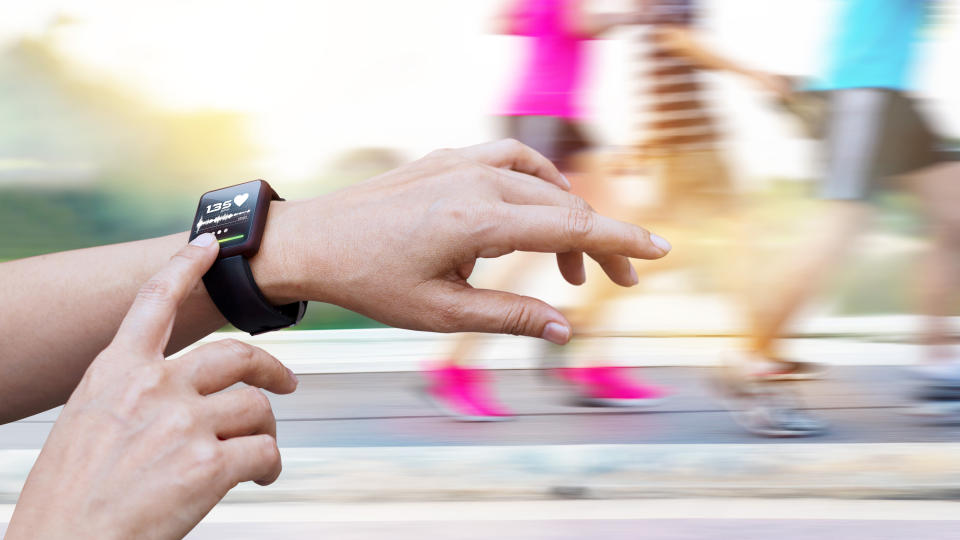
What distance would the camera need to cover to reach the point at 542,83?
2.46 metres

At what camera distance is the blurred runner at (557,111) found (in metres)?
2.41

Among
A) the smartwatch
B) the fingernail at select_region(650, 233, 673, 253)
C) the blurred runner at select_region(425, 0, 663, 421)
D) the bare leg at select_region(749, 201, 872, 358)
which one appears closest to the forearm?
the smartwatch

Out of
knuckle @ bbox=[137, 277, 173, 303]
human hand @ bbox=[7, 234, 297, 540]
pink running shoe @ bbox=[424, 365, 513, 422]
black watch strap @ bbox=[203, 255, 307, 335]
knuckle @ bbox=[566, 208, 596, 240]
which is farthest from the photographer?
pink running shoe @ bbox=[424, 365, 513, 422]

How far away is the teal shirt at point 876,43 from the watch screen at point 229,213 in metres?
1.76

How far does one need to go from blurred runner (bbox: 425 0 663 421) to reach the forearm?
51.7 inches

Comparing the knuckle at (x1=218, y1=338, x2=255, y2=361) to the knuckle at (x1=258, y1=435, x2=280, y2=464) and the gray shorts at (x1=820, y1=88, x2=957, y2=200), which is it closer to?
the knuckle at (x1=258, y1=435, x2=280, y2=464)

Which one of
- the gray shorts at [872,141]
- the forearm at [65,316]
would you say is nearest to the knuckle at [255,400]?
the forearm at [65,316]

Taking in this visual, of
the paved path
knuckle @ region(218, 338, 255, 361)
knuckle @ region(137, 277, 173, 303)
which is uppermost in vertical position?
knuckle @ region(137, 277, 173, 303)

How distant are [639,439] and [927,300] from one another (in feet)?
2.96

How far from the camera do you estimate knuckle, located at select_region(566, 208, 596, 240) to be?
1.05 m

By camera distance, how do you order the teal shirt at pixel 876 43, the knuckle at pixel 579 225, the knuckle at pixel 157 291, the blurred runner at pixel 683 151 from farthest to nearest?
the blurred runner at pixel 683 151 < the teal shirt at pixel 876 43 < the knuckle at pixel 579 225 < the knuckle at pixel 157 291

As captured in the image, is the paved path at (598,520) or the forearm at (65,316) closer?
the forearm at (65,316)

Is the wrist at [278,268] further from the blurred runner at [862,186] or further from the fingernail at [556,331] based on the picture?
the blurred runner at [862,186]

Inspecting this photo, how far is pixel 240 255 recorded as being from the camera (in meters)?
1.17
